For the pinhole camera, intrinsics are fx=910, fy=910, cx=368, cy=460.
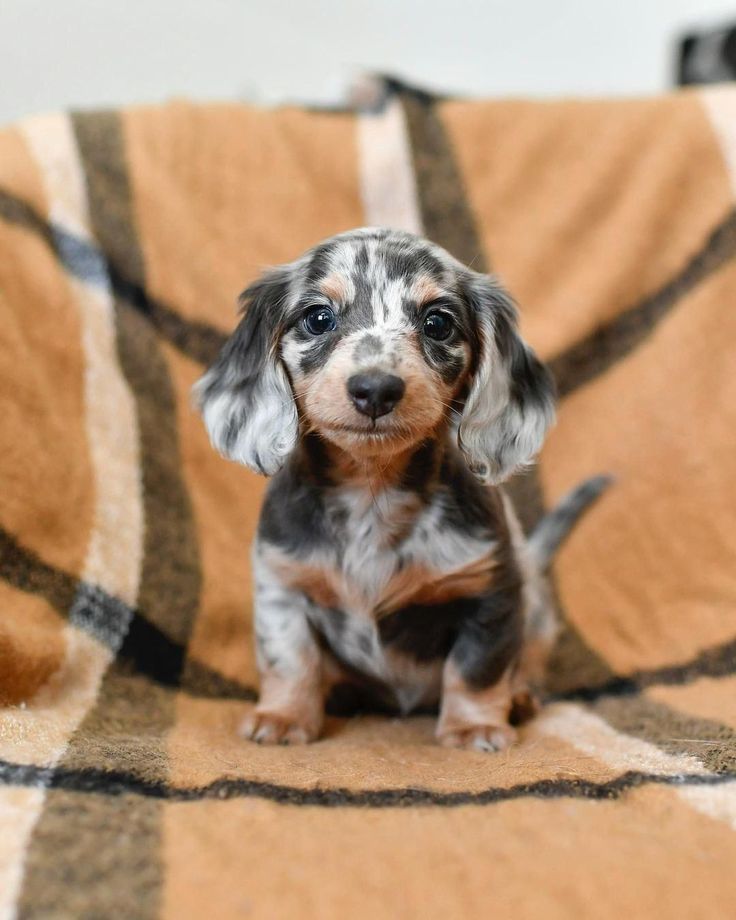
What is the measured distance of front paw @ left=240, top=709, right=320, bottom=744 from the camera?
1.79m

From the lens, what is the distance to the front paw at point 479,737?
1748 millimetres

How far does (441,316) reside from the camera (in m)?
1.75

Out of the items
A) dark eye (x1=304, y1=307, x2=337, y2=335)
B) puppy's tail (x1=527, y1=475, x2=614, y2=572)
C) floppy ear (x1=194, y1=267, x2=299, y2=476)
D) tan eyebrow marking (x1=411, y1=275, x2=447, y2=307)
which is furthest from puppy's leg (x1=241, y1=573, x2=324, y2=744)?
puppy's tail (x1=527, y1=475, x2=614, y2=572)

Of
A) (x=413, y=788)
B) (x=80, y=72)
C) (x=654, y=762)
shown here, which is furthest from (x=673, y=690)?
(x=80, y=72)

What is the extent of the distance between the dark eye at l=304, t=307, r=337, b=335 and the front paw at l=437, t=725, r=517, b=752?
83 centimetres

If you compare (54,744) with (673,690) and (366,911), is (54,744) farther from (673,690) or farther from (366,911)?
(673,690)

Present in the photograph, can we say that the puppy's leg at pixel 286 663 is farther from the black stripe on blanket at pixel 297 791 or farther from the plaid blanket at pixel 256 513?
the black stripe on blanket at pixel 297 791

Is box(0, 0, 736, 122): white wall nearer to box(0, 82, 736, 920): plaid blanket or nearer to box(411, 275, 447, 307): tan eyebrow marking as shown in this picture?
box(0, 82, 736, 920): plaid blanket

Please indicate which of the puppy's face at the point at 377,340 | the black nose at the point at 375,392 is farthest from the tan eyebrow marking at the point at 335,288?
the black nose at the point at 375,392

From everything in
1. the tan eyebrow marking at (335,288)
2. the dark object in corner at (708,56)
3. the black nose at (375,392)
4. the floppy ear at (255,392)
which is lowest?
the floppy ear at (255,392)

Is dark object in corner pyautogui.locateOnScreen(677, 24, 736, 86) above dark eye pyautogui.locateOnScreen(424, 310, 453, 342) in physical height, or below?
above

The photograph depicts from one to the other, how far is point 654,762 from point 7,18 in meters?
3.01

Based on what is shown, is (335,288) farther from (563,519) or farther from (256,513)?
(563,519)

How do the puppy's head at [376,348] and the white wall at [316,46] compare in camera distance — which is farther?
the white wall at [316,46]
